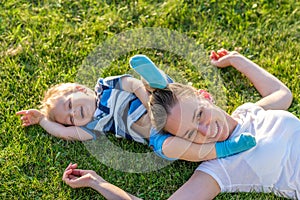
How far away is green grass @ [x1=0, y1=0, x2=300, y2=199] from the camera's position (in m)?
3.32

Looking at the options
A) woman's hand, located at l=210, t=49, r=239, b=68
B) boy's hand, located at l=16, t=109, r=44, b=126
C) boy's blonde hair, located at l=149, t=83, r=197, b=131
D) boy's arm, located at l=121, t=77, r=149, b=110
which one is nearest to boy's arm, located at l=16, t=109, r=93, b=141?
boy's hand, located at l=16, t=109, r=44, b=126

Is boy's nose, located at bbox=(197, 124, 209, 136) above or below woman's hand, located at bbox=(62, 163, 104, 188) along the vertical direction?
above

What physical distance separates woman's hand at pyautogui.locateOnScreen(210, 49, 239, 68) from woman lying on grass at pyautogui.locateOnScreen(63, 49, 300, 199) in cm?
68

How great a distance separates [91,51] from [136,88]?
78cm

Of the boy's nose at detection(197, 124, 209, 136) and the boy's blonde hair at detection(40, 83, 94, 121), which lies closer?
the boy's nose at detection(197, 124, 209, 136)

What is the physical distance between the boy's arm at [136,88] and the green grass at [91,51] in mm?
306

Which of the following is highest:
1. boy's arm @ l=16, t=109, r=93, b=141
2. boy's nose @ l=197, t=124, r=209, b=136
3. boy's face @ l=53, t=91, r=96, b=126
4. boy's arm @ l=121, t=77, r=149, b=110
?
boy's nose @ l=197, t=124, r=209, b=136

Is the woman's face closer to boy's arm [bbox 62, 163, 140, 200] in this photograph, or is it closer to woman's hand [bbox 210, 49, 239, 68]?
boy's arm [bbox 62, 163, 140, 200]

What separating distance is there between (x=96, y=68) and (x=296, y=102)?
4.66 ft

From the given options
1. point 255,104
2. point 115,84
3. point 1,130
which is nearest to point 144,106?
point 115,84

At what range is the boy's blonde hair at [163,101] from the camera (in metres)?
3.01

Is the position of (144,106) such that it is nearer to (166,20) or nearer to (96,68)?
(96,68)

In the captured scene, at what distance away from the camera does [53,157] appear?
3.45m

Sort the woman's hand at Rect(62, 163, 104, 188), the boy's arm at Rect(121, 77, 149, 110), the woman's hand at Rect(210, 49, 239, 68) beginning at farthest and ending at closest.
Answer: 1. the woman's hand at Rect(210, 49, 239, 68)
2. the boy's arm at Rect(121, 77, 149, 110)
3. the woman's hand at Rect(62, 163, 104, 188)
